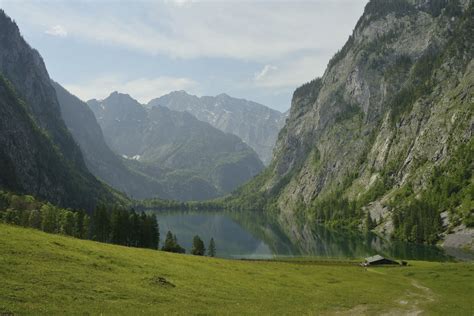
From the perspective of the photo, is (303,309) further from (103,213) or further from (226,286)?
(103,213)

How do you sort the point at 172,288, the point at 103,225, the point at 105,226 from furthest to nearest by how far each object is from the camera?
the point at 105,226 < the point at 103,225 < the point at 172,288

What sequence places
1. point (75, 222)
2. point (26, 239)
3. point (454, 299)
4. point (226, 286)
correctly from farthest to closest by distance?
point (75, 222) → point (454, 299) → point (226, 286) → point (26, 239)

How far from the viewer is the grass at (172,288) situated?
1383 inches

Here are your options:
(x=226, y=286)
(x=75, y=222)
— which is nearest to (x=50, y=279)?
(x=226, y=286)

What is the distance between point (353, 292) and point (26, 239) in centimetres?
4386

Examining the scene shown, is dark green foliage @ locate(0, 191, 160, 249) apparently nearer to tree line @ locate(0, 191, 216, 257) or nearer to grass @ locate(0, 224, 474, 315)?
tree line @ locate(0, 191, 216, 257)

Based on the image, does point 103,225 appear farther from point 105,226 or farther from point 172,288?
point 172,288

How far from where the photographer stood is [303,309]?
150 ft

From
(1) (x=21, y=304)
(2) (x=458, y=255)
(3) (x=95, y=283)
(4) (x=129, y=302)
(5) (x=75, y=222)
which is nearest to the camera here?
(1) (x=21, y=304)

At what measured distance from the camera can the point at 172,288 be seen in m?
46.1

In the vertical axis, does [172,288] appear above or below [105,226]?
below

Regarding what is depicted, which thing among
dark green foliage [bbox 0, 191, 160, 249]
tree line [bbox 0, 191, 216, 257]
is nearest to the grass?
tree line [bbox 0, 191, 216, 257]

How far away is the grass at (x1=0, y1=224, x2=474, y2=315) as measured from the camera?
35.1m

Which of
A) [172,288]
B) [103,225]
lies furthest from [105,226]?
[172,288]
